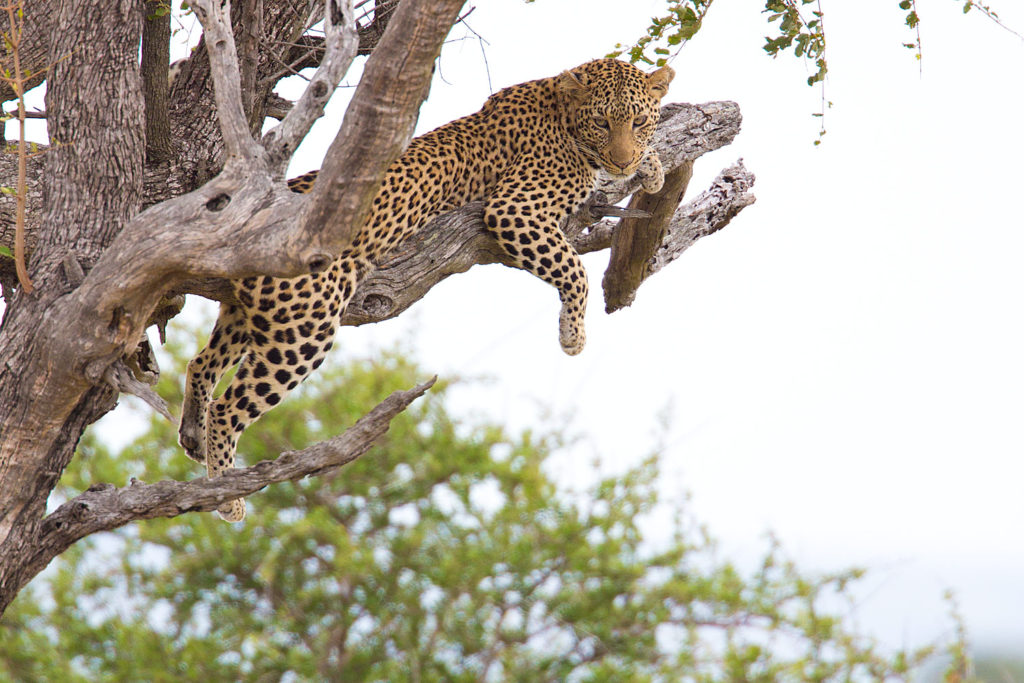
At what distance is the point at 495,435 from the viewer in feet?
36.7

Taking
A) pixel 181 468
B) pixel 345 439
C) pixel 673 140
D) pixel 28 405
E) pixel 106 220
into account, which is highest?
pixel 181 468

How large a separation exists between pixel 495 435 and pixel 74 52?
693cm

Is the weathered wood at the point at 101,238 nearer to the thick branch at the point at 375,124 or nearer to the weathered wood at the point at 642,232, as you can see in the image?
the thick branch at the point at 375,124

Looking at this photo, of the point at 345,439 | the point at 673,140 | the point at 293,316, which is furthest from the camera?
the point at 673,140

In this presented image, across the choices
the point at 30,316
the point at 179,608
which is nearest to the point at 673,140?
the point at 30,316

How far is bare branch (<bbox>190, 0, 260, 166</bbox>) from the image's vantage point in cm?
408

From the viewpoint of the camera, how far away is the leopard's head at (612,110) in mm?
5832

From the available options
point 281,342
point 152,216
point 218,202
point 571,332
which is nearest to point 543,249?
point 571,332

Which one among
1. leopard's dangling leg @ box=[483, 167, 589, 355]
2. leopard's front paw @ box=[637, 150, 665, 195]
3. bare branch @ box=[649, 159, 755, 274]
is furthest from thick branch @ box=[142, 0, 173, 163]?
bare branch @ box=[649, 159, 755, 274]

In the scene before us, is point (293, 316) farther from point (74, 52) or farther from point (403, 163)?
point (74, 52)

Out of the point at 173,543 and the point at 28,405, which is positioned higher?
the point at 173,543

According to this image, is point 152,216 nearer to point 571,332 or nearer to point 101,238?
point 101,238

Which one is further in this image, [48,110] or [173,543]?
[173,543]

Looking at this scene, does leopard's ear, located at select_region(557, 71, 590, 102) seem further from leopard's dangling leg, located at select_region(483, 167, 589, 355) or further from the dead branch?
the dead branch
